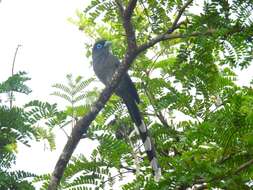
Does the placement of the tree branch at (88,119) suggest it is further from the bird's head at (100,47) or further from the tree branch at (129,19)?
the bird's head at (100,47)

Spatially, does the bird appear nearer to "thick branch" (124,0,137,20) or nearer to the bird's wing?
the bird's wing

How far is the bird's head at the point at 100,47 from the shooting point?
616 cm

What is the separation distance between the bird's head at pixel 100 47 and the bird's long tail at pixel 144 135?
3.62 feet

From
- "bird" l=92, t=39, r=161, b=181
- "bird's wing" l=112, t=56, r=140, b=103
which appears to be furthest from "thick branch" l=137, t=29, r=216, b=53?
"bird's wing" l=112, t=56, r=140, b=103

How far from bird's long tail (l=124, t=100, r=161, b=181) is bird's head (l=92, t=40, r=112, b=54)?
1103 millimetres

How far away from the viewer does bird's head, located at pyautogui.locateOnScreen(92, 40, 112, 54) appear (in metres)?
6.16

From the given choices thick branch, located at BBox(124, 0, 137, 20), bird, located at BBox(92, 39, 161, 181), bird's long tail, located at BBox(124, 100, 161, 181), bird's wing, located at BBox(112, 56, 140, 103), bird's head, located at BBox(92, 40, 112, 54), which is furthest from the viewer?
bird's head, located at BBox(92, 40, 112, 54)

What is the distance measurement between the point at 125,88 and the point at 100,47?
3.54ft

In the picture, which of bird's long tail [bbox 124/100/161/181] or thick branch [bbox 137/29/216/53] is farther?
bird's long tail [bbox 124/100/161/181]

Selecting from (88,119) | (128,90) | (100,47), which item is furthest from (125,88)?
(88,119)

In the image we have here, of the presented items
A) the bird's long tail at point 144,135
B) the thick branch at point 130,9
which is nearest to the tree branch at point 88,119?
the thick branch at point 130,9

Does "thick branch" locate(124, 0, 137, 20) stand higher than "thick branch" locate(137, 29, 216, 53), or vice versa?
"thick branch" locate(124, 0, 137, 20)

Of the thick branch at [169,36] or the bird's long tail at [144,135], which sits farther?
the bird's long tail at [144,135]

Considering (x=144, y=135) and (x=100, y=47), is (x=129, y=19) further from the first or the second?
(x=100, y=47)
